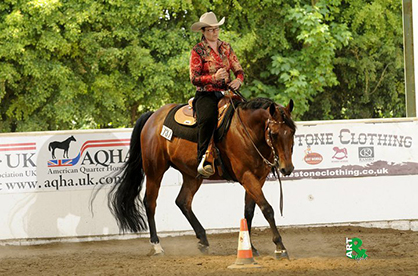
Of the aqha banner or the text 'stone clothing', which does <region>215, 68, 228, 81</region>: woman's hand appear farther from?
the aqha banner

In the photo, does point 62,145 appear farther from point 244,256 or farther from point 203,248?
point 244,256

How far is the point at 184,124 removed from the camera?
28.4 feet

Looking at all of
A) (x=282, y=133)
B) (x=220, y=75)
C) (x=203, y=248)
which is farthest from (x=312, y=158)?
(x=282, y=133)

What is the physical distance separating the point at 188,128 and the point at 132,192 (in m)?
1.47

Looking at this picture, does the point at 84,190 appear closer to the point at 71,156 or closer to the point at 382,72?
the point at 71,156

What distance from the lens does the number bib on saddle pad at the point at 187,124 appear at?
8.13 m

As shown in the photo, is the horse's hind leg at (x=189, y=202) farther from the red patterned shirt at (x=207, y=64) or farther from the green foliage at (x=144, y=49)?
the green foliage at (x=144, y=49)

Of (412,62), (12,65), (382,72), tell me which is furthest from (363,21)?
(12,65)

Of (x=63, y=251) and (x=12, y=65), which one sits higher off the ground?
(x=12, y=65)

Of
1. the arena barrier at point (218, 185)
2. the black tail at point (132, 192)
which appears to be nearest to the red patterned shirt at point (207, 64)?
the black tail at point (132, 192)

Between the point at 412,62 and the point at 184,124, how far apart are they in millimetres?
5822

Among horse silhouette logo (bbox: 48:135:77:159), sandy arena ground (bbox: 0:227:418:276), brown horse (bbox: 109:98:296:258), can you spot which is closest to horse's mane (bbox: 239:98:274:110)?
brown horse (bbox: 109:98:296:258)

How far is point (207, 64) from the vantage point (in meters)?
8.23

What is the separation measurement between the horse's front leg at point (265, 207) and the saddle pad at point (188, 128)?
0.70 m
